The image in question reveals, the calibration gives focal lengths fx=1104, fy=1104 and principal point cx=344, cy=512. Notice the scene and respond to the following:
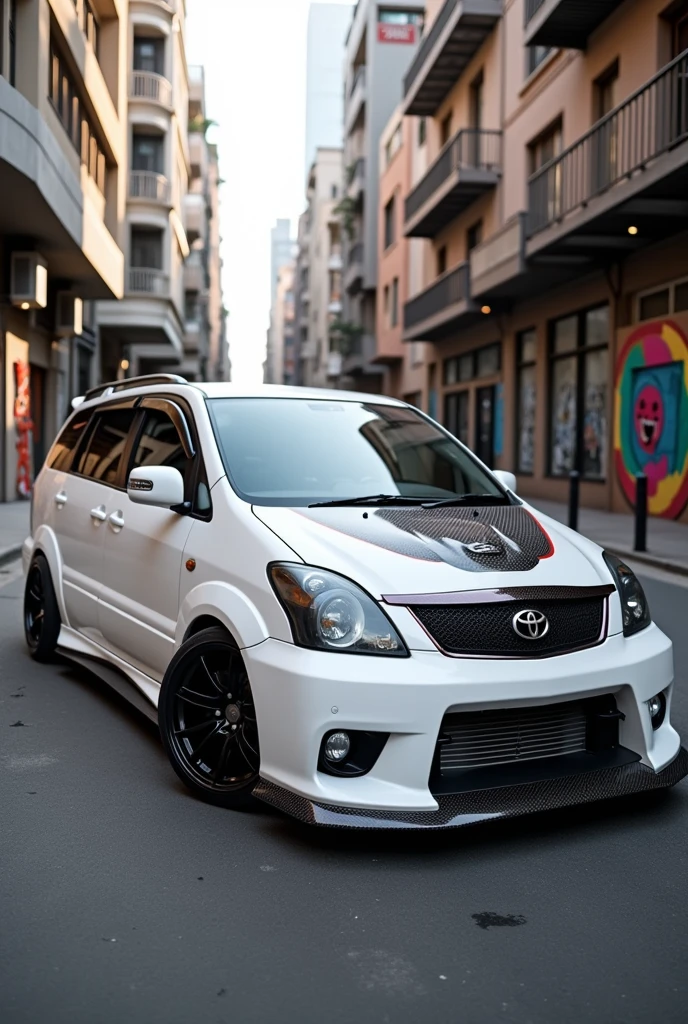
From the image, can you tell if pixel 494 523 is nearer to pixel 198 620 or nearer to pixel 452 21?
pixel 198 620

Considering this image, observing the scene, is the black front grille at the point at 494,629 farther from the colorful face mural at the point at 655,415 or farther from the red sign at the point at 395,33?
the red sign at the point at 395,33

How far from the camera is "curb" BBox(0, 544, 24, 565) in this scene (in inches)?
469

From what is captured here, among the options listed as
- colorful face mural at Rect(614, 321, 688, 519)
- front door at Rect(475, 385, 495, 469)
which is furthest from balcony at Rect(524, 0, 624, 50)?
front door at Rect(475, 385, 495, 469)

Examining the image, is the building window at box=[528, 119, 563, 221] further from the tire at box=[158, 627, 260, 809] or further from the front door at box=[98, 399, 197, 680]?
the tire at box=[158, 627, 260, 809]

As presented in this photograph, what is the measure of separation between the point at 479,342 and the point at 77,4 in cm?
1259

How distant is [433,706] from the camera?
3535 mm

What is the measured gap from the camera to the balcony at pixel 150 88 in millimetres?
35438

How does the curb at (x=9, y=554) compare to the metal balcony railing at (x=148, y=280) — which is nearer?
the curb at (x=9, y=554)

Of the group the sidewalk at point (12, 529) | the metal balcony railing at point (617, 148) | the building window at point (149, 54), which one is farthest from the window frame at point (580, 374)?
the building window at point (149, 54)

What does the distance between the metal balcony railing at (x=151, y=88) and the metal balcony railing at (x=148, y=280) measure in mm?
5429

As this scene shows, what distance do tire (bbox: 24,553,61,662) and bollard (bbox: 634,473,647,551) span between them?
310 inches

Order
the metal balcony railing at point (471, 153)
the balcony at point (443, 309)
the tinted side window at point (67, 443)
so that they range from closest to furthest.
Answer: the tinted side window at point (67, 443)
the metal balcony railing at point (471, 153)
the balcony at point (443, 309)

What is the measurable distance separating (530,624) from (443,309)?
84.2 ft

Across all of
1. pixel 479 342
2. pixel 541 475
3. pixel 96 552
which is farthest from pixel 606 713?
pixel 479 342
